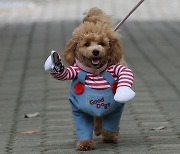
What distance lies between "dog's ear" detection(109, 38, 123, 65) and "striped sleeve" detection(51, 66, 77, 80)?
31cm

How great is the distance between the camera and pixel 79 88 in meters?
6.45

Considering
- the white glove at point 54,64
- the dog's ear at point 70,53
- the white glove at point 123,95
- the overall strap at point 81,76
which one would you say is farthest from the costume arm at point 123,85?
the white glove at point 54,64

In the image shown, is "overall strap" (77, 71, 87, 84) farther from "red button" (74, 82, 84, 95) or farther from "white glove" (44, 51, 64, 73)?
"white glove" (44, 51, 64, 73)

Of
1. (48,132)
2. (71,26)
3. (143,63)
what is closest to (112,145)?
(48,132)

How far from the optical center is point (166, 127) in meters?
7.72

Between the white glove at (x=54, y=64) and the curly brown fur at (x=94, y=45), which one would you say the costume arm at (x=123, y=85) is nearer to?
the curly brown fur at (x=94, y=45)

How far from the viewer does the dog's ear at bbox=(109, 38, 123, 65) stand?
21.0ft

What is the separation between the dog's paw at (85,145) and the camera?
21.2ft

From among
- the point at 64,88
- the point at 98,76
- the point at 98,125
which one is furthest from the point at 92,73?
the point at 64,88

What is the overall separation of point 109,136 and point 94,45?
911 mm

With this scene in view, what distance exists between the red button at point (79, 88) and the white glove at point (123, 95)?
36 centimetres

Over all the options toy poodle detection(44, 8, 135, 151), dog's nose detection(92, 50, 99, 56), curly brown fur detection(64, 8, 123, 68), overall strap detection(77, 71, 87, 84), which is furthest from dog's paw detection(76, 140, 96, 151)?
dog's nose detection(92, 50, 99, 56)

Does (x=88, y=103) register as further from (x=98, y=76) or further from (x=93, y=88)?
(x=98, y=76)

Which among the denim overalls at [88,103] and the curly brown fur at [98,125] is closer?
the denim overalls at [88,103]
